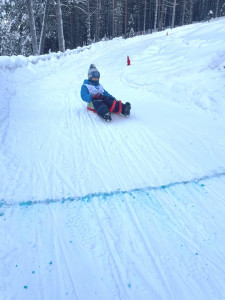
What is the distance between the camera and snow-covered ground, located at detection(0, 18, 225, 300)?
175 cm

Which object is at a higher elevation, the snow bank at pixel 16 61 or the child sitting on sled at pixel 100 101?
the snow bank at pixel 16 61

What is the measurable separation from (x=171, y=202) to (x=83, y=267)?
118cm

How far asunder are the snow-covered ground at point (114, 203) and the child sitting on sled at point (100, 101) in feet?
0.70

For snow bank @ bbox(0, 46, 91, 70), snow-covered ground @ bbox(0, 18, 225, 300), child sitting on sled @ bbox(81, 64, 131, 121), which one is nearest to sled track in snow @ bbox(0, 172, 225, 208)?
snow-covered ground @ bbox(0, 18, 225, 300)

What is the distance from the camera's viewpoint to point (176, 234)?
7.00 feet

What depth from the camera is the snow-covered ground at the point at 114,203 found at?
1.75 meters

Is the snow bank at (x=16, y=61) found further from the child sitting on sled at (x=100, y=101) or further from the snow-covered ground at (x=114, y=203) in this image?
the child sitting on sled at (x=100, y=101)

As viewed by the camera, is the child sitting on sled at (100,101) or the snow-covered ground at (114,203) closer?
the snow-covered ground at (114,203)

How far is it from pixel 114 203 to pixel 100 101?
3117 millimetres

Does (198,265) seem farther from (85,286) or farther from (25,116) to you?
(25,116)

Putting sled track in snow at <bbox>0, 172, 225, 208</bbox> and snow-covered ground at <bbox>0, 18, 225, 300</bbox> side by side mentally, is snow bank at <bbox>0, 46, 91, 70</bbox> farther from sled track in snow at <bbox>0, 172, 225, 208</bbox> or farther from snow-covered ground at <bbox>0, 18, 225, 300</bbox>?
sled track in snow at <bbox>0, 172, 225, 208</bbox>

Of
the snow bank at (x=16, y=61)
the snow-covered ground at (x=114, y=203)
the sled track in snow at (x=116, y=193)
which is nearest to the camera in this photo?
the snow-covered ground at (x=114, y=203)

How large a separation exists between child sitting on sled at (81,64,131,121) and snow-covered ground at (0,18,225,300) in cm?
21

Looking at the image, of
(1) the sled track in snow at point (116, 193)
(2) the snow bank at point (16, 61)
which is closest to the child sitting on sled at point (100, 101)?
(1) the sled track in snow at point (116, 193)
